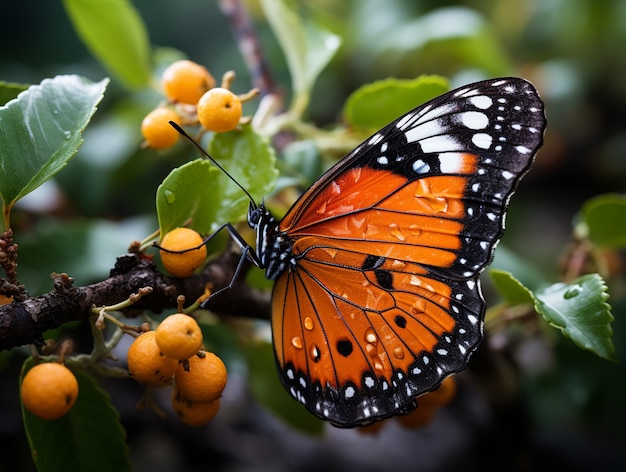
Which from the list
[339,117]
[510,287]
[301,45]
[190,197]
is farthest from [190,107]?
[339,117]

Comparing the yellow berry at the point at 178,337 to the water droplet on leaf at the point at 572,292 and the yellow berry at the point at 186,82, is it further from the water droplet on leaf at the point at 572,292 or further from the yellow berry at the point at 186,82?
the water droplet on leaf at the point at 572,292

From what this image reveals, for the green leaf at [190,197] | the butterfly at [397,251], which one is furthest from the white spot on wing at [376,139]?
the green leaf at [190,197]

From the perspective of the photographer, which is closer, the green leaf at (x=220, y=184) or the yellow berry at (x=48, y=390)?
the yellow berry at (x=48, y=390)

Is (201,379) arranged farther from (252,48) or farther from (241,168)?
(252,48)

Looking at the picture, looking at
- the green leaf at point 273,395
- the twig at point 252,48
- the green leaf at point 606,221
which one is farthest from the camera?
the twig at point 252,48

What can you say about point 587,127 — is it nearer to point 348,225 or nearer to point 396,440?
point 396,440

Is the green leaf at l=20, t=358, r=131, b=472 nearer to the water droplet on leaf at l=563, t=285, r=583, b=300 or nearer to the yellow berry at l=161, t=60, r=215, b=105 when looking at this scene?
the yellow berry at l=161, t=60, r=215, b=105
